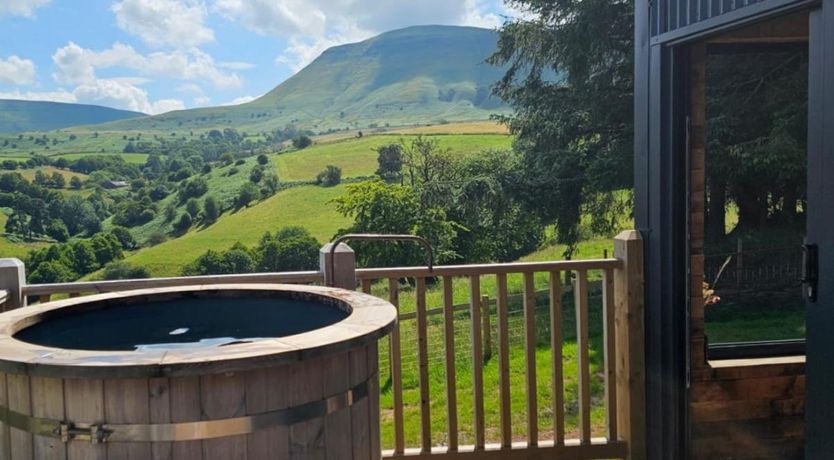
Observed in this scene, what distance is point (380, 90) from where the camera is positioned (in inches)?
3403

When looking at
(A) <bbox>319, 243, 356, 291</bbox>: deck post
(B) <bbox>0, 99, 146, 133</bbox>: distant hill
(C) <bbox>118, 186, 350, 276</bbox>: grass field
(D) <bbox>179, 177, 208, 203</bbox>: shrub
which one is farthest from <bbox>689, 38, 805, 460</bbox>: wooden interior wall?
(B) <bbox>0, 99, 146, 133</bbox>: distant hill

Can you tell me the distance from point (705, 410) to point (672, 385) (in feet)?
1.59

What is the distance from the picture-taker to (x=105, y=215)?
3080 cm

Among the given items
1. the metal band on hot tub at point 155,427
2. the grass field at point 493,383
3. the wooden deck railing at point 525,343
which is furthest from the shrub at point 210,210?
the metal band on hot tub at point 155,427

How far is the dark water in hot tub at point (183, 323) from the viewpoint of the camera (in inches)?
91.4

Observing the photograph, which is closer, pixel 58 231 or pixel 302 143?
pixel 58 231

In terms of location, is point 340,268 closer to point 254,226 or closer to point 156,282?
point 156,282

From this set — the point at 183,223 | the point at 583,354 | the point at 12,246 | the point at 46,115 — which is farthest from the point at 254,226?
the point at 46,115

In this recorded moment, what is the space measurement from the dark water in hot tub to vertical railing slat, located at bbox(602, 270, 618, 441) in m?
1.47

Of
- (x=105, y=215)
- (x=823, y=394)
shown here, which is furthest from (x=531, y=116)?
(x=105, y=215)

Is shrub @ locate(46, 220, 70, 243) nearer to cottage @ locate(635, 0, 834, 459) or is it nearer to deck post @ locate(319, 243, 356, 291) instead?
deck post @ locate(319, 243, 356, 291)

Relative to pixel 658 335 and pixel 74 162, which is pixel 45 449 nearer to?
pixel 658 335

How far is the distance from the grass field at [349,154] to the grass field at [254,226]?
1915 mm

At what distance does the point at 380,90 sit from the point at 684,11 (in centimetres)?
8531
